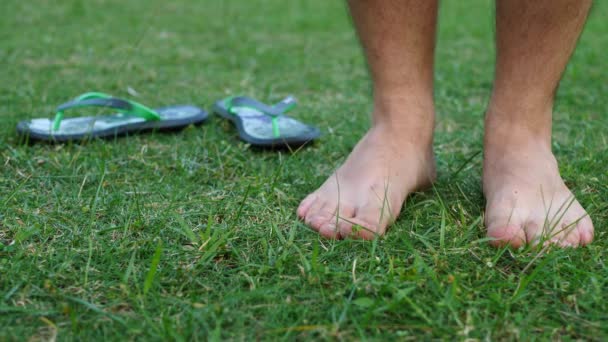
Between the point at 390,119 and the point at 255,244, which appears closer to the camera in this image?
the point at 255,244

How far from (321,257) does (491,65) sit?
6.26ft

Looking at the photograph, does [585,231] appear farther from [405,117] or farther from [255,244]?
[255,244]

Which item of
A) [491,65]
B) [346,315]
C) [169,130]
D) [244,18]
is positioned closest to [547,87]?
[346,315]

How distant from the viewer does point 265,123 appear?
66.6 inches

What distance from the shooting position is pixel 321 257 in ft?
3.35

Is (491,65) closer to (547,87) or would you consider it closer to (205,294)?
(547,87)

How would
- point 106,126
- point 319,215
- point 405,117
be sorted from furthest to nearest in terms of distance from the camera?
point 106,126 → point 405,117 → point 319,215

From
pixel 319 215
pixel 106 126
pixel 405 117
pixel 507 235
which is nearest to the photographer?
pixel 507 235

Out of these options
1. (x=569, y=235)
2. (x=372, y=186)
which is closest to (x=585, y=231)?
(x=569, y=235)

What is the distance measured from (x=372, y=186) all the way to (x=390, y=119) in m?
0.16

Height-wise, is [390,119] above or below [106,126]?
above

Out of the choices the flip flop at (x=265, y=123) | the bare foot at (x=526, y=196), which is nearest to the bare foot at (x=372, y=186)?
the bare foot at (x=526, y=196)

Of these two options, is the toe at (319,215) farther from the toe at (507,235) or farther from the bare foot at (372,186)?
the toe at (507,235)

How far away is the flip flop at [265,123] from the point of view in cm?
157
